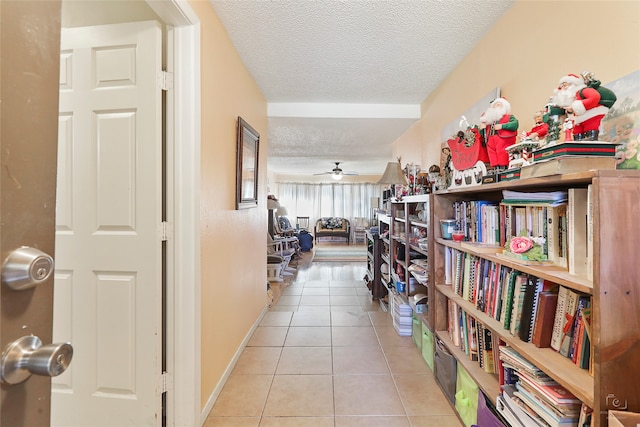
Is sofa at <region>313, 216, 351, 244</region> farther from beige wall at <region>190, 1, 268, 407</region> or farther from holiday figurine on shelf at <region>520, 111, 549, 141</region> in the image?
holiday figurine on shelf at <region>520, 111, 549, 141</region>

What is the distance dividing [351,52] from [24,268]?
216 cm

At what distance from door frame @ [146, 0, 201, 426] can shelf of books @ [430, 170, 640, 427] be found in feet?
4.47

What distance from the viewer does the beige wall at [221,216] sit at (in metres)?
1.54

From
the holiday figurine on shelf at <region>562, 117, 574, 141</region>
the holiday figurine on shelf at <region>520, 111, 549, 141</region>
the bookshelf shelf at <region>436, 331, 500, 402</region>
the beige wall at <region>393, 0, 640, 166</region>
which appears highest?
the beige wall at <region>393, 0, 640, 166</region>

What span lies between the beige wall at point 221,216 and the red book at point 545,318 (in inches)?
58.6

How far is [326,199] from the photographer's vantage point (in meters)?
9.36

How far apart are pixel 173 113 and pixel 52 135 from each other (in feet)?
3.09

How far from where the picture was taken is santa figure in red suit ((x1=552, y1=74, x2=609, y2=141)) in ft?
2.94

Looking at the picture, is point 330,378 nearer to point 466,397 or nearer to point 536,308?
point 466,397

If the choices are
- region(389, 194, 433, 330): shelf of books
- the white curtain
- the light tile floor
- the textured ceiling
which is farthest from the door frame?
the white curtain

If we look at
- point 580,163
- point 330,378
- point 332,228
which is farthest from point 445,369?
point 332,228

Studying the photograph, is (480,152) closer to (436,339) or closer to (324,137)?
(436,339)

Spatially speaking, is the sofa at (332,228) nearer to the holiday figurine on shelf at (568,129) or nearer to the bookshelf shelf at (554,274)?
the bookshelf shelf at (554,274)

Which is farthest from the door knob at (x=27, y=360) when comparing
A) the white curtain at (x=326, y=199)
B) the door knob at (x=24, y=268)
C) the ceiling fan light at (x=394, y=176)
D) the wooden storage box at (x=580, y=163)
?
the white curtain at (x=326, y=199)
